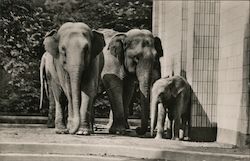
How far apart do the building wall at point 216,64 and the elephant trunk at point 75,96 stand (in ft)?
7.55

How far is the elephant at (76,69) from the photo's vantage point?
31.8ft

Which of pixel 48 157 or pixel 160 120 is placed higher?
pixel 160 120

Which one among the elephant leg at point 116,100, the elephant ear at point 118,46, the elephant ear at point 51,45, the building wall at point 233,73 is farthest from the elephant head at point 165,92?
the elephant ear at point 51,45

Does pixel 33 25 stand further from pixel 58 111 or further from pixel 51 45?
pixel 51 45

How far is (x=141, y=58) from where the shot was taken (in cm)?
1102

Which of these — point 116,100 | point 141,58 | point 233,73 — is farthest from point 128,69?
point 233,73

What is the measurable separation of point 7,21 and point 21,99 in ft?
10.4

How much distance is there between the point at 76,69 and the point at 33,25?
14094mm

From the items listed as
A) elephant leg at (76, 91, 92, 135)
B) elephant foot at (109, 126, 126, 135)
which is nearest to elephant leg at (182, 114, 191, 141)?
elephant foot at (109, 126, 126, 135)

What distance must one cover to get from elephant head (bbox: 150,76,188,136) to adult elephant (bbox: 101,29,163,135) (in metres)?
0.56

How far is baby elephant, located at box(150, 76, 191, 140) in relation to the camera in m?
10.3

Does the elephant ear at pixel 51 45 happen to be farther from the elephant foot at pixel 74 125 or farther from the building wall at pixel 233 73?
the building wall at pixel 233 73

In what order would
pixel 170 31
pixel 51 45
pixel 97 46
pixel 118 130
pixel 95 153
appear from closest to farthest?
pixel 95 153 < pixel 51 45 < pixel 97 46 < pixel 118 130 < pixel 170 31

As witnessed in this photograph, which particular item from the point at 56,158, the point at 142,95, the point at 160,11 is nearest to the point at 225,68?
the point at 142,95
